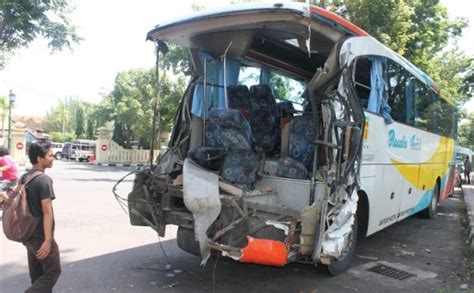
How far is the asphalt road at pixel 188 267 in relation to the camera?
5363 mm

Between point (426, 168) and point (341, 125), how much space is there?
532cm

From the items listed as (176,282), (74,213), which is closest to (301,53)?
(176,282)

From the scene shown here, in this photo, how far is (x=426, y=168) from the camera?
973cm

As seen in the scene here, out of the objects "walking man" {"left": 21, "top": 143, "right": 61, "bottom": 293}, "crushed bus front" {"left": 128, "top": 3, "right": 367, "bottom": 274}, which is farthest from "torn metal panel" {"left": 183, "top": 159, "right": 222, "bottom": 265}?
"walking man" {"left": 21, "top": 143, "right": 61, "bottom": 293}

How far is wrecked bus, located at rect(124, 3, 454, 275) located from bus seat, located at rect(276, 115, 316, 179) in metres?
0.02

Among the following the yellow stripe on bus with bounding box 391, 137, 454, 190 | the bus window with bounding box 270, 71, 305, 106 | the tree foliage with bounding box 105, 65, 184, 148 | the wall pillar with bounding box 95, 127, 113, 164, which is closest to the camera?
the bus window with bounding box 270, 71, 305, 106

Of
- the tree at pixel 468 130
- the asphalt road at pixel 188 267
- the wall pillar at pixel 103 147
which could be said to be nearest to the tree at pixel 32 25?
the asphalt road at pixel 188 267

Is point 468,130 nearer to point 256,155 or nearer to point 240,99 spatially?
point 240,99

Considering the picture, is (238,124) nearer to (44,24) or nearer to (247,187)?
(247,187)

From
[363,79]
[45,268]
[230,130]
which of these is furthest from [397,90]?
[45,268]

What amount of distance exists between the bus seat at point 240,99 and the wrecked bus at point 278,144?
0.05 feet

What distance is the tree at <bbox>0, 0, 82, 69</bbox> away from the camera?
14.4m

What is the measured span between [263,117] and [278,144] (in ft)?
1.65

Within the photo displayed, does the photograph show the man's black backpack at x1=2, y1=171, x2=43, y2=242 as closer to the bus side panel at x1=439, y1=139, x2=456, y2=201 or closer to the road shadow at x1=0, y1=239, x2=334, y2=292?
the road shadow at x1=0, y1=239, x2=334, y2=292
